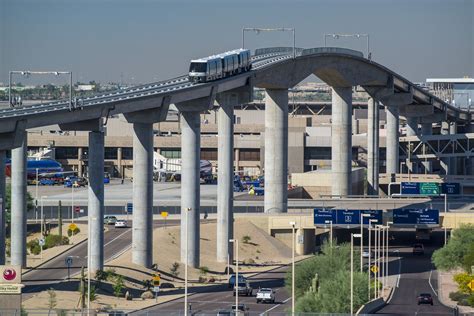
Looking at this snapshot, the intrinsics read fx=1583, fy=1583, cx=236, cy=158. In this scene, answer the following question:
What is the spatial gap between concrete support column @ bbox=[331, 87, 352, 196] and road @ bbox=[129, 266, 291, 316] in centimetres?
5158

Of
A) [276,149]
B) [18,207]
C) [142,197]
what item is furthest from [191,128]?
[276,149]

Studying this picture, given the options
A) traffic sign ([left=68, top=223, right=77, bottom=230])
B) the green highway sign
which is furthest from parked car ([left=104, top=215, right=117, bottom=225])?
the green highway sign

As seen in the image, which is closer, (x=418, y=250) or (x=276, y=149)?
(x=418, y=250)

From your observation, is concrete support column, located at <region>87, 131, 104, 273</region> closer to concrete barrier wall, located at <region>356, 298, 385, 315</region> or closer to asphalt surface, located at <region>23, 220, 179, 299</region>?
asphalt surface, located at <region>23, 220, 179, 299</region>

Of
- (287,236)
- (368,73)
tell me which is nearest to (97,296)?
(287,236)

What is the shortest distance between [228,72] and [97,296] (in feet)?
124

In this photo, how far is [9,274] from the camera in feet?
261

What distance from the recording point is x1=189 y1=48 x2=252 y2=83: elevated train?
412 ft

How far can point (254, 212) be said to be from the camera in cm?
15450

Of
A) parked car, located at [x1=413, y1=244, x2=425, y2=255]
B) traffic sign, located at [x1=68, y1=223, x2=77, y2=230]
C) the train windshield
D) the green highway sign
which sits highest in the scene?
the train windshield

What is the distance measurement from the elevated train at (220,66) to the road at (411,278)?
2110 centimetres

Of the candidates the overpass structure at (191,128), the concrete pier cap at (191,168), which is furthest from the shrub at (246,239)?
the concrete pier cap at (191,168)

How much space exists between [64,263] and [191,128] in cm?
1714

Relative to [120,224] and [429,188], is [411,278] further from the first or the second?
[429,188]
